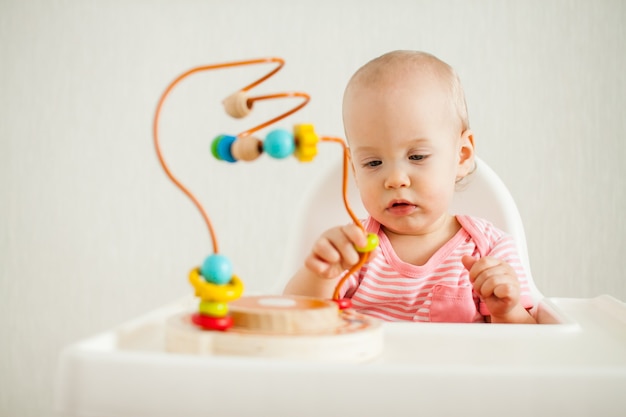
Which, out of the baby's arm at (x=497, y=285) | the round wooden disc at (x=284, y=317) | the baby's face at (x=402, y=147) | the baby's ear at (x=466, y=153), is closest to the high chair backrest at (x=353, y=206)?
the baby's ear at (x=466, y=153)

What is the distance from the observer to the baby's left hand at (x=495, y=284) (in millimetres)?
717

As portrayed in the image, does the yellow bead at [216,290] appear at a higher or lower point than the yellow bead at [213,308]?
higher

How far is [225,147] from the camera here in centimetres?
53

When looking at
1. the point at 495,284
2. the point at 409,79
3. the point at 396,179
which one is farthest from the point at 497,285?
the point at 409,79

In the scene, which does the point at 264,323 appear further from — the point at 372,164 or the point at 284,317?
the point at 372,164

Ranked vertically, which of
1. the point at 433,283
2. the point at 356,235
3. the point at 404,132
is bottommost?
the point at 433,283

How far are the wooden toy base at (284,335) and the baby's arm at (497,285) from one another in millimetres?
244

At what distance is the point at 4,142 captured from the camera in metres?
1.96

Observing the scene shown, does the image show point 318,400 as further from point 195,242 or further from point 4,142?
point 4,142

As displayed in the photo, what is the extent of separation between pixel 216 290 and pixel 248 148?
0.11 meters

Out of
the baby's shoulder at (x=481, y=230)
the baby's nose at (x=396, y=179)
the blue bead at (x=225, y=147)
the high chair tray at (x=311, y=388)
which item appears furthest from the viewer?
the baby's shoulder at (x=481, y=230)

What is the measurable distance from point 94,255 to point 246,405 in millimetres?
1644

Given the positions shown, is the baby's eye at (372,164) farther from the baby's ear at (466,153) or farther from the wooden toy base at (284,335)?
the wooden toy base at (284,335)

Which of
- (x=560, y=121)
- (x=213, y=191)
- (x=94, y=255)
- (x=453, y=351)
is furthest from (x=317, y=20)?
(x=453, y=351)
